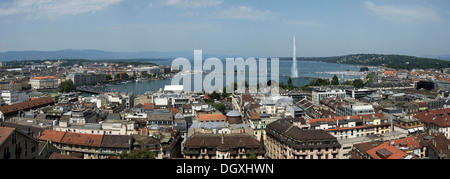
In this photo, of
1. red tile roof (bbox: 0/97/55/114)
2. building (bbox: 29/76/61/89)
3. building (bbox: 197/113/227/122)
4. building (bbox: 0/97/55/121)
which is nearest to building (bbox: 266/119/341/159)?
building (bbox: 197/113/227/122)

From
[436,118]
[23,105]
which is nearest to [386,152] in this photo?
[436,118]

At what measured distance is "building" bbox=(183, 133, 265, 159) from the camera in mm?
8945

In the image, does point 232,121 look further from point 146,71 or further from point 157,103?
point 146,71

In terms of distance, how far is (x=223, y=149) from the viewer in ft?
28.9

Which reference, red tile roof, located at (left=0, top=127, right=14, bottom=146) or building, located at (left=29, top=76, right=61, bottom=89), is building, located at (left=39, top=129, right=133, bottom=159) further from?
building, located at (left=29, top=76, right=61, bottom=89)

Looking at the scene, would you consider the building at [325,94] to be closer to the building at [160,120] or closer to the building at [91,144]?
the building at [160,120]

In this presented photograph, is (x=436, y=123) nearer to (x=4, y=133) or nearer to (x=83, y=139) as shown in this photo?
(x=83, y=139)

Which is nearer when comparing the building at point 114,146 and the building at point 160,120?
the building at point 114,146

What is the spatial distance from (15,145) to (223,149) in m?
4.63

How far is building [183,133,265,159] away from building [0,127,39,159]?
154 inches

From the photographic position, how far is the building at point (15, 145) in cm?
507

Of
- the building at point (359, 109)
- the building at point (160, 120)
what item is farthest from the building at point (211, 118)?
the building at point (359, 109)

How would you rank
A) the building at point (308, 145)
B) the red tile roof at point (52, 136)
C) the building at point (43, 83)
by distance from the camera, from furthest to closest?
the building at point (43, 83), the red tile roof at point (52, 136), the building at point (308, 145)

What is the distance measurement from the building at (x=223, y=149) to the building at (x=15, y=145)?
390cm
